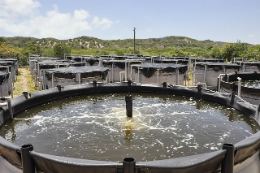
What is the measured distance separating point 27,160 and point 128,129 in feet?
7.87

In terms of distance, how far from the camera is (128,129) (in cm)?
437

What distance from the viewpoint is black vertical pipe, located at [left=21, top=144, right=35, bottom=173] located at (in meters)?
2.21

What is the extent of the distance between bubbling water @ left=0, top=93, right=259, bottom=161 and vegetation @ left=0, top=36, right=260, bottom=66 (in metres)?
22.4

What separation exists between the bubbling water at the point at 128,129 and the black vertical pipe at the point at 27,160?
1.13 m

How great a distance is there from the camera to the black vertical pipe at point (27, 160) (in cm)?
221

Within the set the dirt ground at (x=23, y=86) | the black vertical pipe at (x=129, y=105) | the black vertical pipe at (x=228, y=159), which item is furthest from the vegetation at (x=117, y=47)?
the black vertical pipe at (x=228, y=159)

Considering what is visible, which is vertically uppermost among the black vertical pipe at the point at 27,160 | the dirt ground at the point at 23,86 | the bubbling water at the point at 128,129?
the black vertical pipe at the point at 27,160

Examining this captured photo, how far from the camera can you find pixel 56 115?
5.24 metres

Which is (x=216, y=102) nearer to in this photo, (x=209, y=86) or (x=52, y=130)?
(x=52, y=130)

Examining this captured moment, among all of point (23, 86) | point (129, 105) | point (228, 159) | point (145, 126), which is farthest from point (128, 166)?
point (23, 86)

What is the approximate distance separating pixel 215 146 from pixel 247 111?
1.71 metres

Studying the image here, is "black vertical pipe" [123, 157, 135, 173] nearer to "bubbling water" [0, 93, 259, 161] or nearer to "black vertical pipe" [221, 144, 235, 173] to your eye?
"black vertical pipe" [221, 144, 235, 173]

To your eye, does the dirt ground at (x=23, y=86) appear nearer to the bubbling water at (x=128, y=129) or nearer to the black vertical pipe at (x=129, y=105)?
the bubbling water at (x=128, y=129)

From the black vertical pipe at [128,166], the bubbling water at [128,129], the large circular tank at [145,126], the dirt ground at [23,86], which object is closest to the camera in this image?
the black vertical pipe at [128,166]
